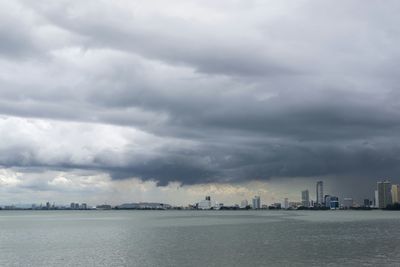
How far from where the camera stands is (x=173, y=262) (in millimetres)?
85250

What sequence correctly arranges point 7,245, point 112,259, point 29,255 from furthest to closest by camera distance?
point 7,245
point 29,255
point 112,259

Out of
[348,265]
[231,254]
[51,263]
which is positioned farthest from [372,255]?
[51,263]

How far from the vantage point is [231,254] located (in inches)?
3755

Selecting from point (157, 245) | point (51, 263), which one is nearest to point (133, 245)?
point (157, 245)

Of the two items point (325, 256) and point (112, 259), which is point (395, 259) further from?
point (112, 259)

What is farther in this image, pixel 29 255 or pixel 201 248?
pixel 201 248

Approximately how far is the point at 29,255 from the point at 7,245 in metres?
28.8

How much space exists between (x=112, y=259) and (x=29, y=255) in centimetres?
1924

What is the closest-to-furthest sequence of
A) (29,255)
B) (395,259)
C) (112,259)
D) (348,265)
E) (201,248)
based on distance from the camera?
Result: (348,265), (395,259), (112,259), (29,255), (201,248)

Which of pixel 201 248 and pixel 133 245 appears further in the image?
pixel 133 245

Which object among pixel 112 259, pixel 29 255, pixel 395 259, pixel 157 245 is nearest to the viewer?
pixel 395 259

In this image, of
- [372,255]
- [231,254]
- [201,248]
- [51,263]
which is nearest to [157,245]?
[201,248]

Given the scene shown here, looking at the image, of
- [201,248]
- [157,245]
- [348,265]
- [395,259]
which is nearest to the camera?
[348,265]

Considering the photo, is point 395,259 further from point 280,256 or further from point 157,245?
point 157,245
